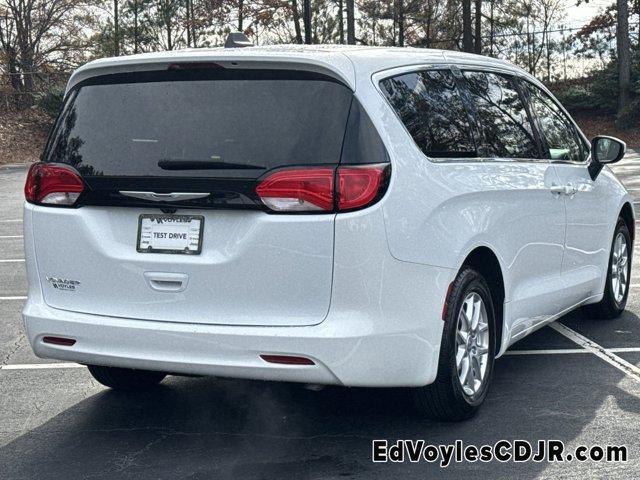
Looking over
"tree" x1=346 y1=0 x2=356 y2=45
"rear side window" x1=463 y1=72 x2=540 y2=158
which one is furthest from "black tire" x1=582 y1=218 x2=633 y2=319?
"tree" x1=346 y1=0 x2=356 y2=45

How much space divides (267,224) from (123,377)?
1.81 m

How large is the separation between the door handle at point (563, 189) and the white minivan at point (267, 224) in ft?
3.09

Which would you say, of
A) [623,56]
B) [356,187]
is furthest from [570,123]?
[623,56]

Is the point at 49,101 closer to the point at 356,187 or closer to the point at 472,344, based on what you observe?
the point at 472,344

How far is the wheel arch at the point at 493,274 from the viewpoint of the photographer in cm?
523

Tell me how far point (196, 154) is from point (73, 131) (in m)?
0.74

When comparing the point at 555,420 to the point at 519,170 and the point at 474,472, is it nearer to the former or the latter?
the point at 474,472

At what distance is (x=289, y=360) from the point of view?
439cm

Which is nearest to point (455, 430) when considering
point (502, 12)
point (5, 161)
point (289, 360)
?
point (289, 360)

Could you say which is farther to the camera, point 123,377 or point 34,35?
point 34,35

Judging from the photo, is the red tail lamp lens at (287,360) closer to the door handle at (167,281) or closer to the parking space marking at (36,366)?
the door handle at (167,281)

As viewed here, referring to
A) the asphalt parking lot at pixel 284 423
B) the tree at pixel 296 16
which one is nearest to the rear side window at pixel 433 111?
the asphalt parking lot at pixel 284 423

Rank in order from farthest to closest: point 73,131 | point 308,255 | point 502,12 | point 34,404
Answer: point 502,12 < point 34,404 < point 73,131 < point 308,255

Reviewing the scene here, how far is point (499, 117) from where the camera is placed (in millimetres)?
5832
